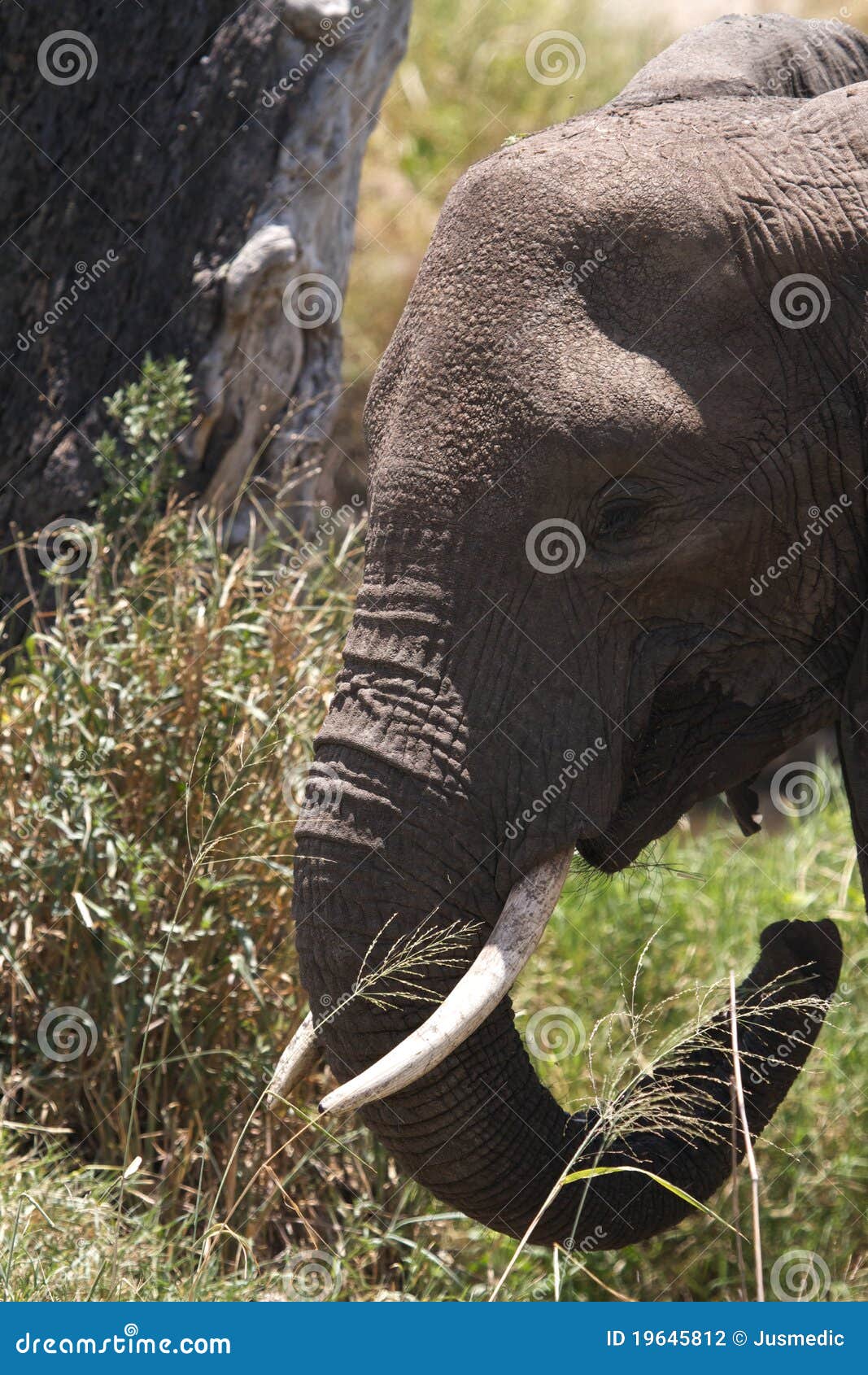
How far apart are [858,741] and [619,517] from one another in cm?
54

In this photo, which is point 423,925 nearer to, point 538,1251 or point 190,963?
point 190,963

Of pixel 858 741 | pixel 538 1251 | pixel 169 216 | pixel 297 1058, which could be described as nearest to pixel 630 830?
pixel 858 741

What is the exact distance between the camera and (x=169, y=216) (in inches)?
177

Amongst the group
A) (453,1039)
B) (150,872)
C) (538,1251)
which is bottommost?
(538,1251)

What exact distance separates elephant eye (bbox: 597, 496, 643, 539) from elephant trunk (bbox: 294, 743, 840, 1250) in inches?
19.5

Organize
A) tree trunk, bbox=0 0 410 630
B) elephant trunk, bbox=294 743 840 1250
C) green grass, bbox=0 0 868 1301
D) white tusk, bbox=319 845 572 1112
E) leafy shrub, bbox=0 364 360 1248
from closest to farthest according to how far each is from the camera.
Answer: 1. white tusk, bbox=319 845 572 1112
2. elephant trunk, bbox=294 743 840 1250
3. green grass, bbox=0 0 868 1301
4. leafy shrub, bbox=0 364 360 1248
5. tree trunk, bbox=0 0 410 630

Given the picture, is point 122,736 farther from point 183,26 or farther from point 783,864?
point 783,864

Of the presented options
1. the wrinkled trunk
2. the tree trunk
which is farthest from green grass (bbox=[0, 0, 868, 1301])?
the wrinkled trunk

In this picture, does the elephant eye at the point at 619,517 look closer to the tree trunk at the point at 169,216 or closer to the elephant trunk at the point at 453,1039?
the elephant trunk at the point at 453,1039

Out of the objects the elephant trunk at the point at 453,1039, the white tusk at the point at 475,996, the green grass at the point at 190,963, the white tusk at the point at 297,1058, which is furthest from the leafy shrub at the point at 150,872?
the white tusk at the point at 475,996

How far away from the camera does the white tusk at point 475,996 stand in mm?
2201

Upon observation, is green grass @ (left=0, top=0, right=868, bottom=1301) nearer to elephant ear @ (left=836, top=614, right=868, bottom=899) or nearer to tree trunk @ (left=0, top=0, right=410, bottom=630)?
tree trunk @ (left=0, top=0, right=410, bottom=630)

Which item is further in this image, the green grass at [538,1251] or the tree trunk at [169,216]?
the tree trunk at [169,216]

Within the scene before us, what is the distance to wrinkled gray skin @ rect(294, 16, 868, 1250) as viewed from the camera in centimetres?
234
